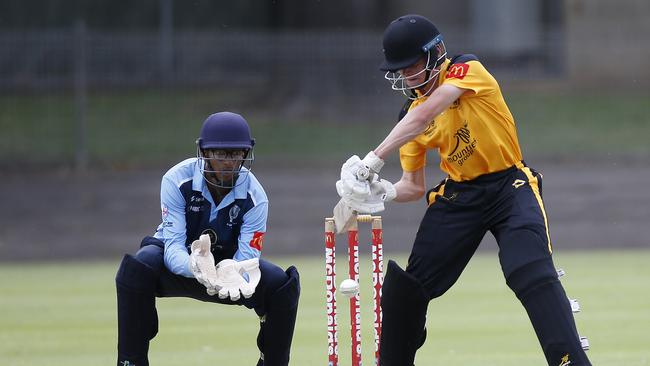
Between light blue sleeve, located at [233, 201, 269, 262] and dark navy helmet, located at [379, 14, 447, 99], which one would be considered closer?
dark navy helmet, located at [379, 14, 447, 99]

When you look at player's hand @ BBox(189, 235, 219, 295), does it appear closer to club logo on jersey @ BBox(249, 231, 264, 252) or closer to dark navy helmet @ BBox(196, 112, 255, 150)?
club logo on jersey @ BBox(249, 231, 264, 252)

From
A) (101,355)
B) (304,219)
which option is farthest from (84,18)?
(101,355)

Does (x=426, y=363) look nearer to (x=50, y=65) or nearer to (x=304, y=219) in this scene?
(x=304, y=219)

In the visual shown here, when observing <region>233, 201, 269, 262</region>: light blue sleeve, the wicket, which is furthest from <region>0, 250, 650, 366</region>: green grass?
<region>233, 201, 269, 262</region>: light blue sleeve

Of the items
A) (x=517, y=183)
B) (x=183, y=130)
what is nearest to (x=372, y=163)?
(x=517, y=183)

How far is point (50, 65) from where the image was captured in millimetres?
18719

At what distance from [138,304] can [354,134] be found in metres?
13.4

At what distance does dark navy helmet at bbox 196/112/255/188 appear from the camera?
6.28 m

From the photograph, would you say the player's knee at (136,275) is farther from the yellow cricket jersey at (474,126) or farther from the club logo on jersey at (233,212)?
the yellow cricket jersey at (474,126)

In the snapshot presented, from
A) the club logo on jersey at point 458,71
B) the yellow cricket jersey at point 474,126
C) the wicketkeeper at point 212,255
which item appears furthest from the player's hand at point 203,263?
the club logo on jersey at point 458,71

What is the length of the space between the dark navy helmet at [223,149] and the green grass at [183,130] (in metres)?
12.6

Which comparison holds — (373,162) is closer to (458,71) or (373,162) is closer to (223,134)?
(458,71)

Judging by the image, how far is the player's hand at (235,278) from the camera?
6090 millimetres

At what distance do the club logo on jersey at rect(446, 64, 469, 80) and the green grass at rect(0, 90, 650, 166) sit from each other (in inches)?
511
